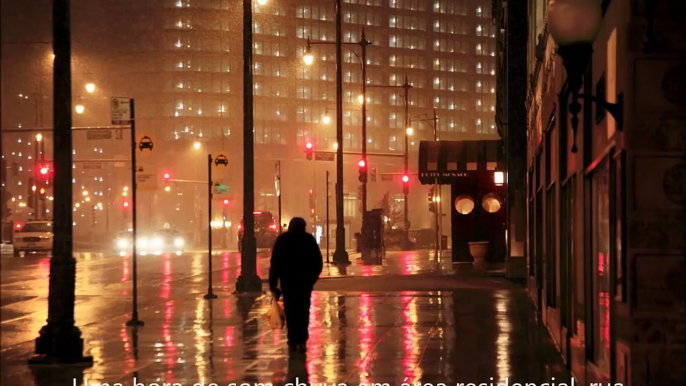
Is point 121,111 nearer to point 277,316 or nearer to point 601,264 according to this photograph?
point 277,316

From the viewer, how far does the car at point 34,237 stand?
51.5 meters

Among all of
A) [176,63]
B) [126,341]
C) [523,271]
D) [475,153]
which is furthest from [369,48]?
[126,341]

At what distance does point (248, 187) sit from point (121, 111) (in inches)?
314

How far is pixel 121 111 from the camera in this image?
1781 centimetres

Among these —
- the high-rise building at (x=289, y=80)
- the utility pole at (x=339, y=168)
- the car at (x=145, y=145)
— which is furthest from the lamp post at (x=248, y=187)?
the high-rise building at (x=289, y=80)

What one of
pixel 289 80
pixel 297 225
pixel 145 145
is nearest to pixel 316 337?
pixel 297 225

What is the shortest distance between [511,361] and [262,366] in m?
2.99

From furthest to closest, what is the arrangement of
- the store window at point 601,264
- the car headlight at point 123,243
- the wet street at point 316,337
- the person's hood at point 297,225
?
1. the car headlight at point 123,243
2. the person's hood at point 297,225
3. the wet street at point 316,337
4. the store window at point 601,264

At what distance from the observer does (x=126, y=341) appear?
580 inches

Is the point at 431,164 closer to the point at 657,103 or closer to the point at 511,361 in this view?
the point at 511,361

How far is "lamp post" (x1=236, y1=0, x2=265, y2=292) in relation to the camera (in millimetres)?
24531

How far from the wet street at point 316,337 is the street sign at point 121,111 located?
11.5ft

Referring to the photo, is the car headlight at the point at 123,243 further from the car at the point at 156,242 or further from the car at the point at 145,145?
the car at the point at 145,145

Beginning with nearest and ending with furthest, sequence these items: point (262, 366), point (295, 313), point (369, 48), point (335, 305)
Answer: point (262, 366), point (295, 313), point (335, 305), point (369, 48)
